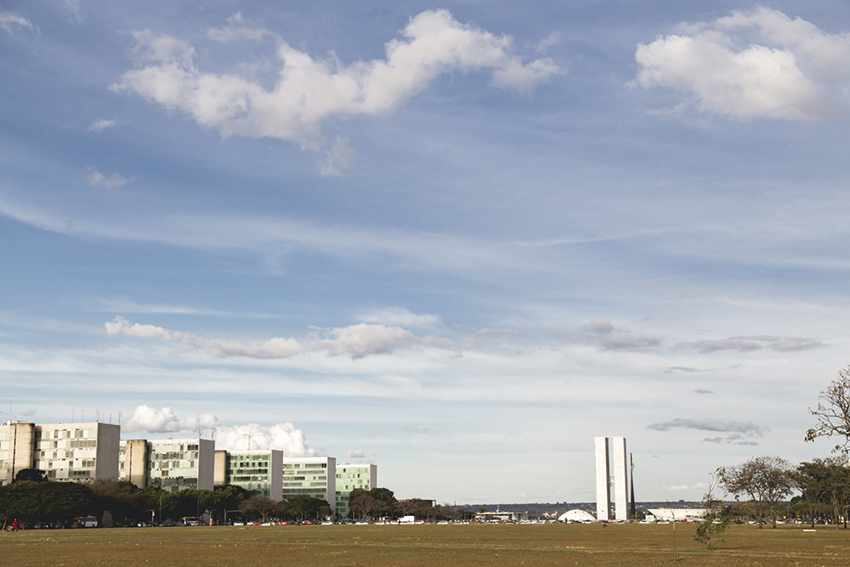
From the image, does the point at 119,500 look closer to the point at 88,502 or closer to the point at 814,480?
the point at 88,502

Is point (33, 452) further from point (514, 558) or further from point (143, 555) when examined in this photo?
point (514, 558)

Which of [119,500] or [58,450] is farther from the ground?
[58,450]

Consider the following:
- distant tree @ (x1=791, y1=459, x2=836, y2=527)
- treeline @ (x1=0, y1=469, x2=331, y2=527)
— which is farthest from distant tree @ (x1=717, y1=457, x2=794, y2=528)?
treeline @ (x1=0, y1=469, x2=331, y2=527)

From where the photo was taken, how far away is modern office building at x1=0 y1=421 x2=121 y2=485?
632ft

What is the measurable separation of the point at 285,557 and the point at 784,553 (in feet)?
105

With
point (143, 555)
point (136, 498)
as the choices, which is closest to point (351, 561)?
point (143, 555)

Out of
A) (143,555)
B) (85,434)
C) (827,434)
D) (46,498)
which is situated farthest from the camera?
(85,434)

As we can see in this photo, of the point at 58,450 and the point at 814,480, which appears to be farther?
the point at 58,450

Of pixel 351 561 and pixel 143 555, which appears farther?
pixel 143 555

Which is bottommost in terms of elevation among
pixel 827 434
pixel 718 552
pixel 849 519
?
pixel 849 519

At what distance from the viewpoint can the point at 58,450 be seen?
195 m

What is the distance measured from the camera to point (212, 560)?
44062mm

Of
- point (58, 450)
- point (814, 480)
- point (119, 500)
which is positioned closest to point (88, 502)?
point (119, 500)

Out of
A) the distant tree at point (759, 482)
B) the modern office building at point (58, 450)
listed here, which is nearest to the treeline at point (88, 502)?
the modern office building at point (58, 450)
